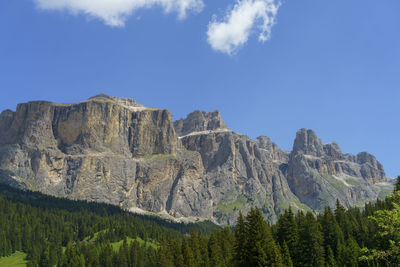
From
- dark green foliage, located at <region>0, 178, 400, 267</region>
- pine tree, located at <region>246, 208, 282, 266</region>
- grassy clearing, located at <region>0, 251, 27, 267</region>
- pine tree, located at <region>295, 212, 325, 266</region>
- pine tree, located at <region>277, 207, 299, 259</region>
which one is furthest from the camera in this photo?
grassy clearing, located at <region>0, 251, 27, 267</region>

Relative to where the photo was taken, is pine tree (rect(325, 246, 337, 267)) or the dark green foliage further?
pine tree (rect(325, 246, 337, 267))

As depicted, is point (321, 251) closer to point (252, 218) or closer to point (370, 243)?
point (370, 243)

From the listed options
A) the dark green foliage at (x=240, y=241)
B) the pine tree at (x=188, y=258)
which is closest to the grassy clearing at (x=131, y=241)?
the dark green foliage at (x=240, y=241)

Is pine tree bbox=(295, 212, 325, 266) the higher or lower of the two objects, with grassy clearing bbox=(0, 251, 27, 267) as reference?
higher

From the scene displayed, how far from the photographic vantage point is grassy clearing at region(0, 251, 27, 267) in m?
146

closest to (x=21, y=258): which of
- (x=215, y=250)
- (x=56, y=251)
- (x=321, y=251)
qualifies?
(x=56, y=251)

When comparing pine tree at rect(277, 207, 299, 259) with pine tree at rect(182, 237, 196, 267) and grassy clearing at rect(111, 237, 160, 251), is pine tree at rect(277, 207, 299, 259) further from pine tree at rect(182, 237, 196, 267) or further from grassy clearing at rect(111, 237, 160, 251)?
grassy clearing at rect(111, 237, 160, 251)

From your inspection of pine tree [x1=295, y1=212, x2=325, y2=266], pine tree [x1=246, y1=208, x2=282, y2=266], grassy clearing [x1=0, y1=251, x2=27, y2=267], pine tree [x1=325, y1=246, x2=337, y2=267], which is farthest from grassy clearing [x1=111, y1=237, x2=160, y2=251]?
pine tree [x1=246, y1=208, x2=282, y2=266]

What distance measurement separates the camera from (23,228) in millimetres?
177000

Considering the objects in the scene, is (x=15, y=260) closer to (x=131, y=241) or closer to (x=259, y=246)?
(x=131, y=241)

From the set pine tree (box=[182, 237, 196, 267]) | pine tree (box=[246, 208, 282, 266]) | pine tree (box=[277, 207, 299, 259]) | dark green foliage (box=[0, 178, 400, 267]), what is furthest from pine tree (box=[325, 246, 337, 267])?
pine tree (box=[182, 237, 196, 267])

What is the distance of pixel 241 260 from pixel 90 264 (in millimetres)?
93699

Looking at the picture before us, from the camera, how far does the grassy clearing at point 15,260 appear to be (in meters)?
146

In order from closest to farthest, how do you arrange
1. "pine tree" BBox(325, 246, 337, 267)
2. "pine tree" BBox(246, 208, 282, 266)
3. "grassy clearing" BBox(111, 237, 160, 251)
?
"pine tree" BBox(246, 208, 282, 266)
"pine tree" BBox(325, 246, 337, 267)
"grassy clearing" BBox(111, 237, 160, 251)
